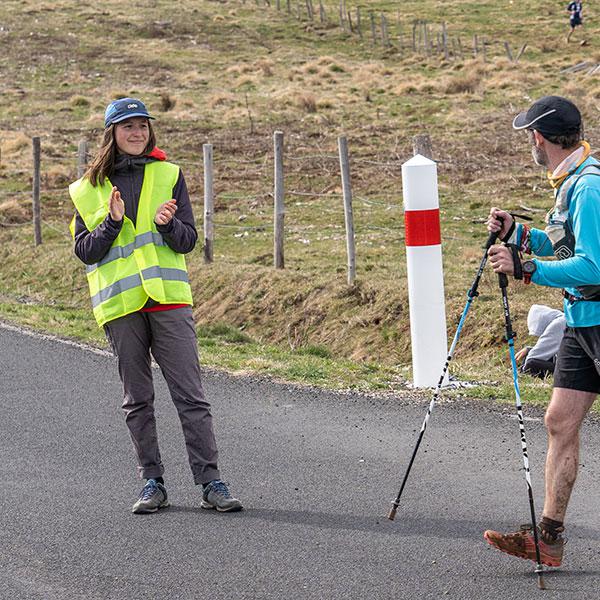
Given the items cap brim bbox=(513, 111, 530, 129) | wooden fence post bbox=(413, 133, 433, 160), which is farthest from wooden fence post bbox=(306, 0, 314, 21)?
cap brim bbox=(513, 111, 530, 129)

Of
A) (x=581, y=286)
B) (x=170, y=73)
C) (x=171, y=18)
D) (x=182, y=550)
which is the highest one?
(x=171, y=18)

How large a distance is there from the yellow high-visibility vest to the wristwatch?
1.93m

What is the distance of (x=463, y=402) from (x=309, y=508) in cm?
229

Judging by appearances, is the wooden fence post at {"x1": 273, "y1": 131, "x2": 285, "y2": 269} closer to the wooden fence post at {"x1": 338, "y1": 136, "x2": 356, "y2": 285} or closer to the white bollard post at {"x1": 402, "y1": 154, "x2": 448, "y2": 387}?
the wooden fence post at {"x1": 338, "y1": 136, "x2": 356, "y2": 285}

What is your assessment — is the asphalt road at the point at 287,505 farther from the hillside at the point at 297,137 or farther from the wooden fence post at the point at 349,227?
the wooden fence post at the point at 349,227

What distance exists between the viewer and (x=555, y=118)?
5277mm

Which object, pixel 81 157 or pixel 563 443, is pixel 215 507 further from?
pixel 81 157

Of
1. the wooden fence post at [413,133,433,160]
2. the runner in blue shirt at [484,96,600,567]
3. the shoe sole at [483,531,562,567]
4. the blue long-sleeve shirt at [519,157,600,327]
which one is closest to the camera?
the blue long-sleeve shirt at [519,157,600,327]

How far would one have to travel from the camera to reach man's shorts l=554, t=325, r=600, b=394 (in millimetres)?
5309

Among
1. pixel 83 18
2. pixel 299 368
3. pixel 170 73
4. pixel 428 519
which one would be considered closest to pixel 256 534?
pixel 428 519

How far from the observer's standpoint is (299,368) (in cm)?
978

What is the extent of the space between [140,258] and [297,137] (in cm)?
2277

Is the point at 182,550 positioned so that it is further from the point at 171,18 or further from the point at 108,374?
the point at 171,18

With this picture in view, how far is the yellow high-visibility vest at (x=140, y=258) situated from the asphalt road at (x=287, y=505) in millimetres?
1123
